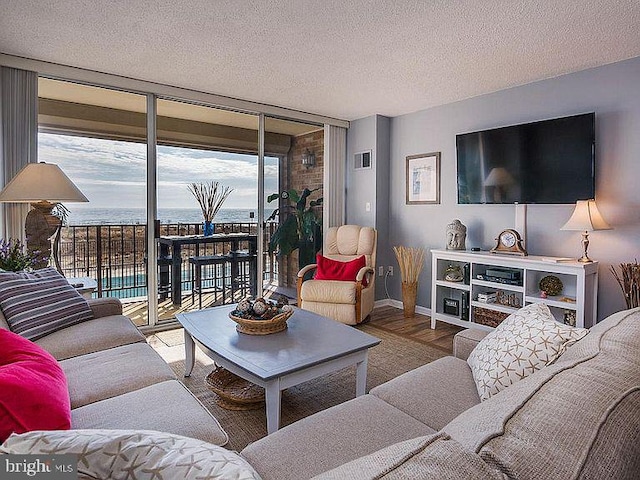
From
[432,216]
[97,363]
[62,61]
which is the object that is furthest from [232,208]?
[97,363]

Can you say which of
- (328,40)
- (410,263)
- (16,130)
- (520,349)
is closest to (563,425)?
(520,349)

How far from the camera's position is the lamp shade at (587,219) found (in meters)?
3.14

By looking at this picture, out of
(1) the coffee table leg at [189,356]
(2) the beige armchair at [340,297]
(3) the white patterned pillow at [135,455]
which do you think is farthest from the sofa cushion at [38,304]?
(2) the beige armchair at [340,297]

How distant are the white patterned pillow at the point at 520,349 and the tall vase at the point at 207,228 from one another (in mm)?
3321

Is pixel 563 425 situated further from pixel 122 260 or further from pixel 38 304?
pixel 122 260

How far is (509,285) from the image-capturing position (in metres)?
3.61

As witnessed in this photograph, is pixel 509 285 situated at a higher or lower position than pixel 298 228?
lower

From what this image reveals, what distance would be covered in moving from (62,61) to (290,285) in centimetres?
326

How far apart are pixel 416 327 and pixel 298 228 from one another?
191 cm

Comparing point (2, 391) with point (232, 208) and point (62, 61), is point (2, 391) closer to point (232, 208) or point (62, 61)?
point (62, 61)

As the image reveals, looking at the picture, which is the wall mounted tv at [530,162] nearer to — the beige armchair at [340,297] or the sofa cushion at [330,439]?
the beige armchair at [340,297]

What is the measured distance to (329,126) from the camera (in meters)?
5.29

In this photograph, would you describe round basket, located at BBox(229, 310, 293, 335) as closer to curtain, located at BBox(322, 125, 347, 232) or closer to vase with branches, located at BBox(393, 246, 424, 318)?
vase with branches, located at BBox(393, 246, 424, 318)

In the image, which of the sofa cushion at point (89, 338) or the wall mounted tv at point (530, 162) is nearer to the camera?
the sofa cushion at point (89, 338)
